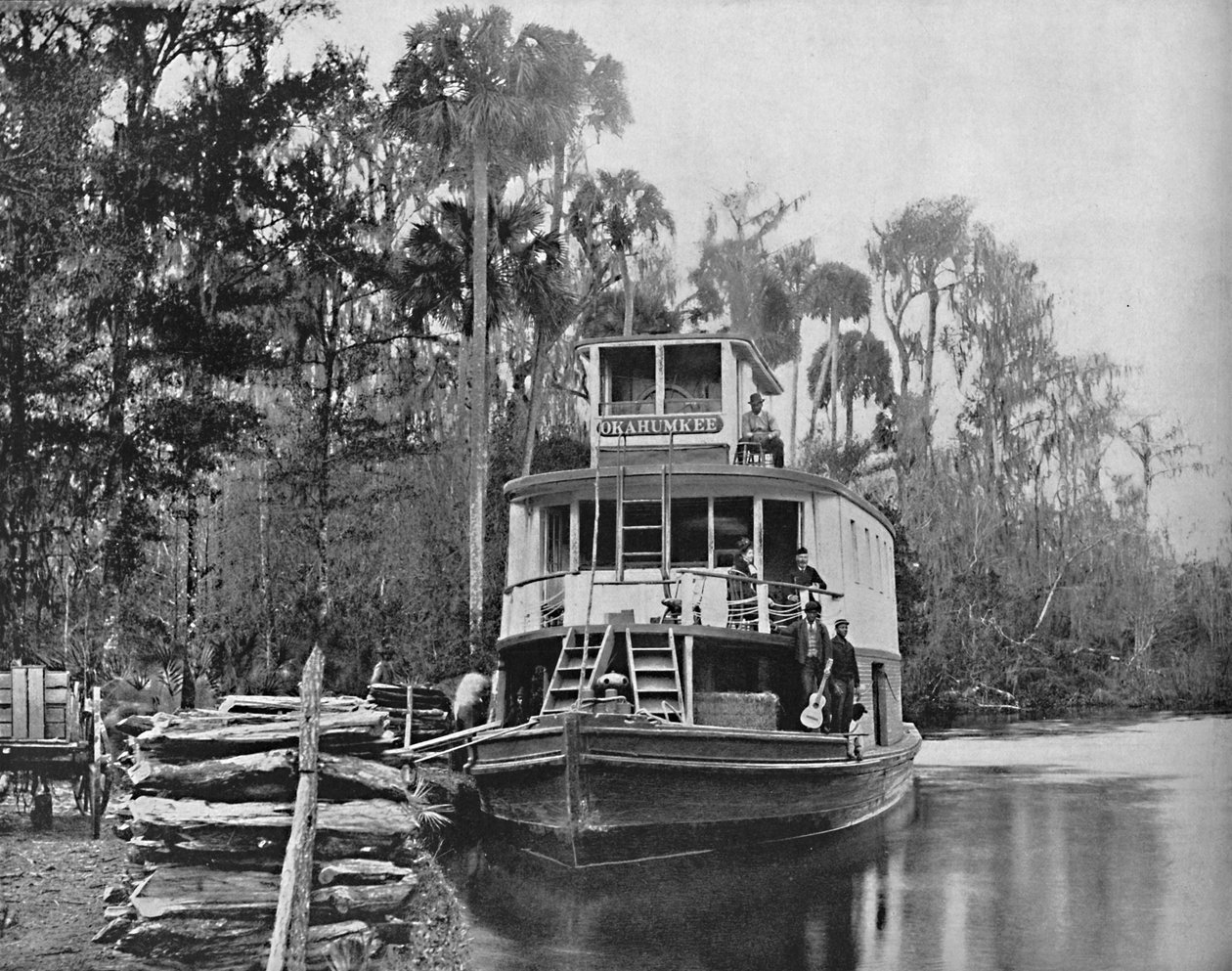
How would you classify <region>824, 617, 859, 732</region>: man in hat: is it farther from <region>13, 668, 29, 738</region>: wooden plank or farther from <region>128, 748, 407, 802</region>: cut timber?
<region>13, 668, 29, 738</region>: wooden plank

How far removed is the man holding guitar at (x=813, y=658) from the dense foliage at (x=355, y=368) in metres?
1.65

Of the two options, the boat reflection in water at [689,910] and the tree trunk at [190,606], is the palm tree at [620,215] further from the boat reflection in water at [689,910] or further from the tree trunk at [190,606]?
the boat reflection in water at [689,910]

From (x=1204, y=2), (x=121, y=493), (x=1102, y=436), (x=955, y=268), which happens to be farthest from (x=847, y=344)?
(x=121, y=493)

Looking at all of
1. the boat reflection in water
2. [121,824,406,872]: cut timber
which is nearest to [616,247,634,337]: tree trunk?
the boat reflection in water

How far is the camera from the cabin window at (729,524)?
9.88 meters

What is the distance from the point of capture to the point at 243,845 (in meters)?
6.00

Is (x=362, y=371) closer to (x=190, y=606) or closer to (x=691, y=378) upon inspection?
(x=190, y=606)

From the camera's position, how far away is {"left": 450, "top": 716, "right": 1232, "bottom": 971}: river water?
661 centimetres

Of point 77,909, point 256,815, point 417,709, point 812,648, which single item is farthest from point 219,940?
point 812,648

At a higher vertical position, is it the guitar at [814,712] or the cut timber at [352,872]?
the guitar at [814,712]

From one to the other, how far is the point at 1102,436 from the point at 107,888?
672 cm

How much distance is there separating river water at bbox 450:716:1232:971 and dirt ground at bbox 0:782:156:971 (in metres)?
2.00

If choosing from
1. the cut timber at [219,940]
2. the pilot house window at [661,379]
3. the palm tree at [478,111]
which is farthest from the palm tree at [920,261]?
the cut timber at [219,940]

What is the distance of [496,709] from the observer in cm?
963
